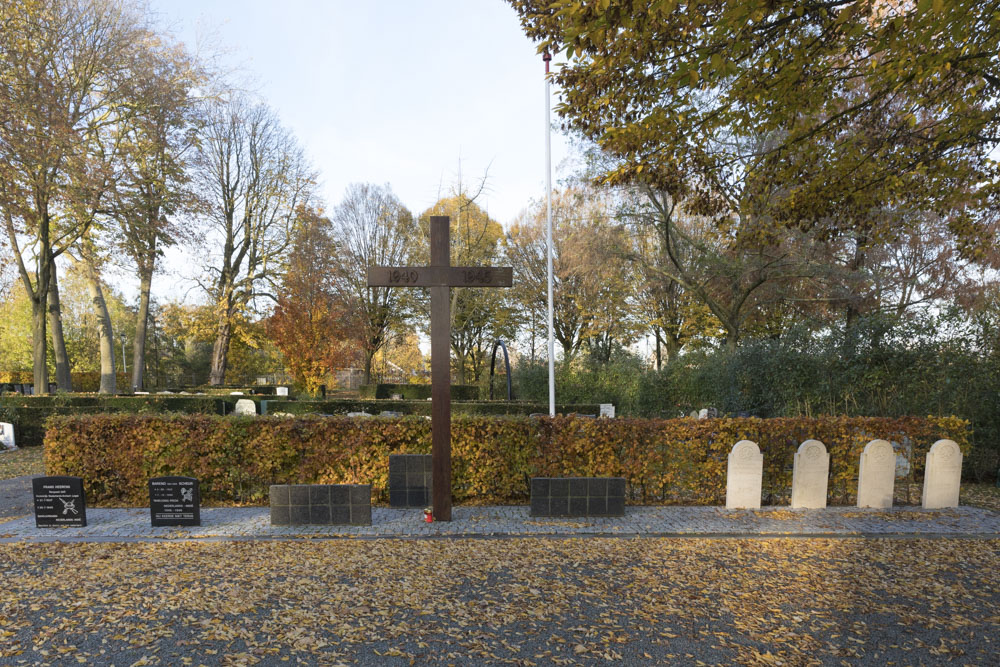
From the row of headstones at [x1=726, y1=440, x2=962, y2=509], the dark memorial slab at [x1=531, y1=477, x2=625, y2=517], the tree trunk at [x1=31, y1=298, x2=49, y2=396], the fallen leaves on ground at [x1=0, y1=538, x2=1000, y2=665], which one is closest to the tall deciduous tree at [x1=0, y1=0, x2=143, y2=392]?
the tree trunk at [x1=31, y1=298, x2=49, y2=396]

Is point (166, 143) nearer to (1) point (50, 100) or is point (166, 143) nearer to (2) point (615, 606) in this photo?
(1) point (50, 100)

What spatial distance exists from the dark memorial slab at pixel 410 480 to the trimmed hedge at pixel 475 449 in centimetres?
31

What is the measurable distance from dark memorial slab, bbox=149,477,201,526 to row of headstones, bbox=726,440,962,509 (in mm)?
6634

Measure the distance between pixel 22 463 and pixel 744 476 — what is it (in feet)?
45.0

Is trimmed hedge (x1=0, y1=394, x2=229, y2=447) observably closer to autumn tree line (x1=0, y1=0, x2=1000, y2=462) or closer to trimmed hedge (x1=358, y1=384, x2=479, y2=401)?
autumn tree line (x1=0, y1=0, x2=1000, y2=462)

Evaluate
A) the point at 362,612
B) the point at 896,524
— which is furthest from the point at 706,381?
the point at 362,612

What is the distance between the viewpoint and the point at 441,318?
636 cm

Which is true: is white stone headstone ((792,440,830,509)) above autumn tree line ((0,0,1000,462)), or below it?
below

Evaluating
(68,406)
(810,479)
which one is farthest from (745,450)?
(68,406)

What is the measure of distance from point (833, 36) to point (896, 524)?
19.1 feet

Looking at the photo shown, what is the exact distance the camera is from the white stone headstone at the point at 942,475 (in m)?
6.95

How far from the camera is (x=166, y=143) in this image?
18.2m

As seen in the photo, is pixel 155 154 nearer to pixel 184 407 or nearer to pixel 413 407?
pixel 184 407

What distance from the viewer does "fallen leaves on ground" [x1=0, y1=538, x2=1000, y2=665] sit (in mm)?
3484
